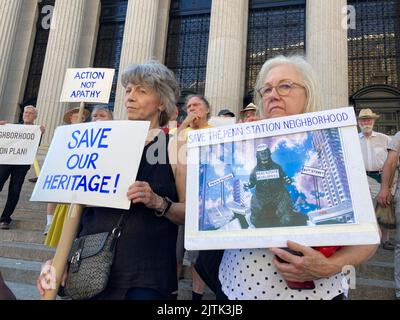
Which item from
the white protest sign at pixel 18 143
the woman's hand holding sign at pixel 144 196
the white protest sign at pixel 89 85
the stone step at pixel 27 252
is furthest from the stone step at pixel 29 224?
the woman's hand holding sign at pixel 144 196

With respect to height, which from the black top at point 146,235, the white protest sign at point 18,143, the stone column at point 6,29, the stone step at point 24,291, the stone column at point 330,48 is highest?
the stone column at point 6,29

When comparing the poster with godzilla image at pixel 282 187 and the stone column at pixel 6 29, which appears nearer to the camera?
the poster with godzilla image at pixel 282 187

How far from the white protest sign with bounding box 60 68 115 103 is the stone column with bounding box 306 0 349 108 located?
906 cm

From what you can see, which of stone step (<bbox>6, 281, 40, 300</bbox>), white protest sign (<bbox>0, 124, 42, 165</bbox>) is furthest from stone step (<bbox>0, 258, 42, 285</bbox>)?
white protest sign (<bbox>0, 124, 42, 165</bbox>)

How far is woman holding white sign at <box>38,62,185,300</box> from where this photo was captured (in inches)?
71.9

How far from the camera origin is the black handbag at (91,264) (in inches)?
69.6

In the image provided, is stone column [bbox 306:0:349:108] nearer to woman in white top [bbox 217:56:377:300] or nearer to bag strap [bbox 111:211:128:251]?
woman in white top [bbox 217:56:377:300]

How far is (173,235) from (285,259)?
0.79m

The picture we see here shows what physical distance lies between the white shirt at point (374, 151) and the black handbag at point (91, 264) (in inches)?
217

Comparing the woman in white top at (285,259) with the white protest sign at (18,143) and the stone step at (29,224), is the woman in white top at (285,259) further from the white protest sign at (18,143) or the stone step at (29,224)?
the stone step at (29,224)

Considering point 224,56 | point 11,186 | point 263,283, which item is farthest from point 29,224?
point 224,56

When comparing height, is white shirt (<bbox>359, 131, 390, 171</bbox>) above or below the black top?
above

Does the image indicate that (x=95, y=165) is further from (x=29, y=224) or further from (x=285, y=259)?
(x=29, y=224)
